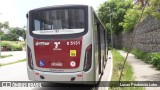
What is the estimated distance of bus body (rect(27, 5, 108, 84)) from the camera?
9383 millimetres

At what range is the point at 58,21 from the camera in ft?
31.8

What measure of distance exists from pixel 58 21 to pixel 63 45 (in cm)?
83

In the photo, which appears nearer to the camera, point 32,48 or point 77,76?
point 77,76

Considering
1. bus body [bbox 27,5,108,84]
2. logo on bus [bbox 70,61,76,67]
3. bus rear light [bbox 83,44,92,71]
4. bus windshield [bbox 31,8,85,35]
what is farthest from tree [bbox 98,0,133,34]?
logo on bus [bbox 70,61,76,67]

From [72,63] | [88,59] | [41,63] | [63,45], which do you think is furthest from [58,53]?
[88,59]

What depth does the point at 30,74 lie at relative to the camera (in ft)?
33.1

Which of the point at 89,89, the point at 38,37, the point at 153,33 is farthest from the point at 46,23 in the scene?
the point at 153,33

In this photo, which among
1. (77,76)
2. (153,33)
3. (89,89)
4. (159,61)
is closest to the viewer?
(77,76)

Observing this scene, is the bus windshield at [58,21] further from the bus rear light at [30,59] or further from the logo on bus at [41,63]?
the logo on bus at [41,63]

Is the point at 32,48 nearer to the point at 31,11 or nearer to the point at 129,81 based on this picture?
the point at 31,11

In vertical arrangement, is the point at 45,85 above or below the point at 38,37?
below

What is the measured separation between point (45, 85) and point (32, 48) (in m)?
2.65

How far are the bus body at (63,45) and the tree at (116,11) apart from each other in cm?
4723

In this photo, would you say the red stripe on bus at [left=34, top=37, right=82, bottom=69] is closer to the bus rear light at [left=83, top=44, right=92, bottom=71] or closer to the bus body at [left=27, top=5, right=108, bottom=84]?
the bus body at [left=27, top=5, right=108, bottom=84]
